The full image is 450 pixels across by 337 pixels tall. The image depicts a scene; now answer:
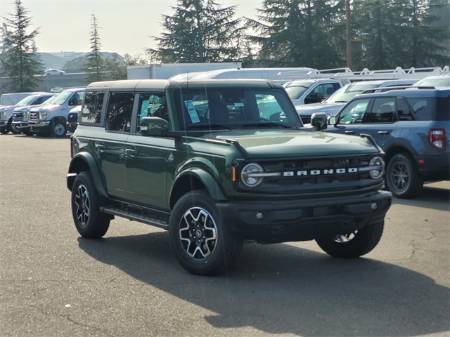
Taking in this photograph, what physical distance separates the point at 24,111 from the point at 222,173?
2626 cm

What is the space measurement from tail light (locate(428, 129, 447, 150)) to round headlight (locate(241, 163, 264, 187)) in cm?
566

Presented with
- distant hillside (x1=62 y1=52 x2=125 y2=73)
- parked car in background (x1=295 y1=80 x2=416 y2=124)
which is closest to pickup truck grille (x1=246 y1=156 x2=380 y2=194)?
parked car in background (x1=295 y1=80 x2=416 y2=124)

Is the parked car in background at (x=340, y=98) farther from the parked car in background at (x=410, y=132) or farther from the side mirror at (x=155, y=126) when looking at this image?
the side mirror at (x=155, y=126)

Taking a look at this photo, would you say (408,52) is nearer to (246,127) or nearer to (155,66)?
(155,66)

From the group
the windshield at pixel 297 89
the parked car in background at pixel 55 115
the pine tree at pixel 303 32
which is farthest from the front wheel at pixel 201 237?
the pine tree at pixel 303 32

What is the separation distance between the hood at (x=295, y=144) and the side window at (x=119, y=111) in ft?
4.79

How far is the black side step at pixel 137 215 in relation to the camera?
7434 millimetres

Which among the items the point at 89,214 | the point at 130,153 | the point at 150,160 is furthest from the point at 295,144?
the point at 89,214

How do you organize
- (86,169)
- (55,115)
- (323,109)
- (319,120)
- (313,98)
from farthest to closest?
(55,115) < (313,98) < (323,109) < (86,169) < (319,120)

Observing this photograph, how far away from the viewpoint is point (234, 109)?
25.5 ft

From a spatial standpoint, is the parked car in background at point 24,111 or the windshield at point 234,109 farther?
the parked car in background at point 24,111

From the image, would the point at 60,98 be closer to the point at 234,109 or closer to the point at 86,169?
the point at 86,169

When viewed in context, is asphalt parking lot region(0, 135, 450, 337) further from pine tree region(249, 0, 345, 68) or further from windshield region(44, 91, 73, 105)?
pine tree region(249, 0, 345, 68)

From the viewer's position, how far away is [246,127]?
768 centimetres
